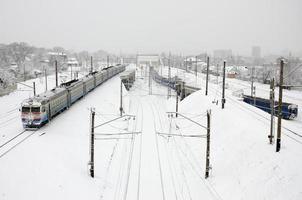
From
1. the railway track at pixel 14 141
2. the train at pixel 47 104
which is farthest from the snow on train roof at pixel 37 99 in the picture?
the railway track at pixel 14 141

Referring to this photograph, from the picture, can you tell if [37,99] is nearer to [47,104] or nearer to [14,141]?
[47,104]

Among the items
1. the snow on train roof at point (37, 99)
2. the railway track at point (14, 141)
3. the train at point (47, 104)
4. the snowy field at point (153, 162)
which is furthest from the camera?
the snow on train roof at point (37, 99)

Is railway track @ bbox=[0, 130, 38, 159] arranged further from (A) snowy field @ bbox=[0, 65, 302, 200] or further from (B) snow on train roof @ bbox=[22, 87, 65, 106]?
(B) snow on train roof @ bbox=[22, 87, 65, 106]

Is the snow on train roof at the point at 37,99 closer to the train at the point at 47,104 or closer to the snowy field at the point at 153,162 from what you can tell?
the train at the point at 47,104

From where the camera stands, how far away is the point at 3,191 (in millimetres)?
18922

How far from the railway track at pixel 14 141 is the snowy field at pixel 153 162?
527 millimetres

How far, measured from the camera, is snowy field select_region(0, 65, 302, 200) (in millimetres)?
19875

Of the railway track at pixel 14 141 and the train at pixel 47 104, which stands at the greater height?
the train at pixel 47 104

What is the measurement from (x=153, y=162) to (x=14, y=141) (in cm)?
1266

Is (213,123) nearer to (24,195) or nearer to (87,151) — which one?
(87,151)

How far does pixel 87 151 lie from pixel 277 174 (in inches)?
656

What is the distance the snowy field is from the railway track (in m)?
0.53

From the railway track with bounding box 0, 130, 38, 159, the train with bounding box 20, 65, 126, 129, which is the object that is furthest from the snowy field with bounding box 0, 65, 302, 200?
the train with bounding box 20, 65, 126, 129

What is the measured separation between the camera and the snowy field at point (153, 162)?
19.9 m
